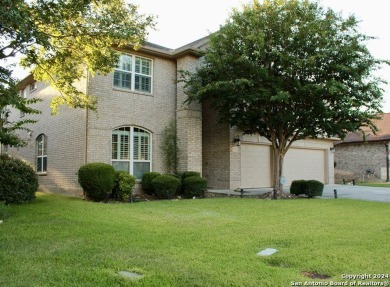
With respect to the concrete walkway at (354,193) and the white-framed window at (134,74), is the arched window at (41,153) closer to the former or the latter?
the white-framed window at (134,74)

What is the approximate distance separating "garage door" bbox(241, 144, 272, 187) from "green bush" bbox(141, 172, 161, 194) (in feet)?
17.2

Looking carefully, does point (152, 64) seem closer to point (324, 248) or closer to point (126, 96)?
point (126, 96)

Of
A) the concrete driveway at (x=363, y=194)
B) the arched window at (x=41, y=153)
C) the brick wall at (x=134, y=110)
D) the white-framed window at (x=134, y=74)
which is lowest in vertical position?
the concrete driveway at (x=363, y=194)

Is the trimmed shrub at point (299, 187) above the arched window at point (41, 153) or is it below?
below

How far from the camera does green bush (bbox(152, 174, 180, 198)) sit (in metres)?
13.9

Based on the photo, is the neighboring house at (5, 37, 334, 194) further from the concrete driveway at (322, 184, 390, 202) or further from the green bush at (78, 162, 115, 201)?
the concrete driveway at (322, 184, 390, 202)

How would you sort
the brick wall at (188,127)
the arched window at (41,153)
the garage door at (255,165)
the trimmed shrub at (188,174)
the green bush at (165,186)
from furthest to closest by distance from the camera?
the garage door at (255,165) < the arched window at (41,153) < the brick wall at (188,127) < the trimmed shrub at (188,174) < the green bush at (165,186)

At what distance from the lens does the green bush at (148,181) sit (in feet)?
47.9

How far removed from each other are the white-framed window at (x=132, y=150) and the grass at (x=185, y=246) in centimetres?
506

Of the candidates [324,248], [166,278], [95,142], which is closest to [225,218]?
[324,248]

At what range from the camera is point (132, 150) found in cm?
1508

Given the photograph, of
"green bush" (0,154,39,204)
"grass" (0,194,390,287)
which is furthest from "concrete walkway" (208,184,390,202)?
"green bush" (0,154,39,204)

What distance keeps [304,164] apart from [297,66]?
10252 millimetres

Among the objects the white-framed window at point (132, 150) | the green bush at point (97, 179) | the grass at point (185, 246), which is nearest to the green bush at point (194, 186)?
the white-framed window at point (132, 150)
